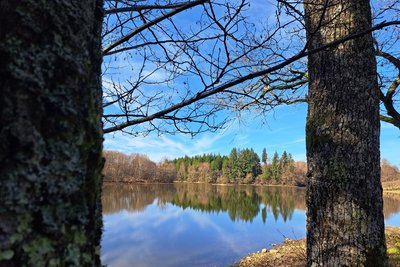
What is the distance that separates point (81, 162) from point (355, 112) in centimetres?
237

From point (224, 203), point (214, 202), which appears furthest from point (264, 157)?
point (224, 203)

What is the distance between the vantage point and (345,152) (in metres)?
2.53

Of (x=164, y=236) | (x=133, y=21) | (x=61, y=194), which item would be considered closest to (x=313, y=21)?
(x=133, y=21)

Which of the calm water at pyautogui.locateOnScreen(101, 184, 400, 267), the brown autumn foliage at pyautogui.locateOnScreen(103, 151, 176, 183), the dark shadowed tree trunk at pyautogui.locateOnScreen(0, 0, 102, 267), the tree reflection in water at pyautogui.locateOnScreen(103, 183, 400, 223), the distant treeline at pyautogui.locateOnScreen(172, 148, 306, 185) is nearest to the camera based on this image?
the dark shadowed tree trunk at pyautogui.locateOnScreen(0, 0, 102, 267)

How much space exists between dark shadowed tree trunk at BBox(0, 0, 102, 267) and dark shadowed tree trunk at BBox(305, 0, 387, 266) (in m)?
2.14

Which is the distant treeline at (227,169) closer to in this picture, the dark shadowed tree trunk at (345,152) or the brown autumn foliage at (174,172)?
the brown autumn foliage at (174,172)

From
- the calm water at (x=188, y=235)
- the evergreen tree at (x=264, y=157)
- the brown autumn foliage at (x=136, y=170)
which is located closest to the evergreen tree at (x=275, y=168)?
the evergreen tree at (x=264, y=157)

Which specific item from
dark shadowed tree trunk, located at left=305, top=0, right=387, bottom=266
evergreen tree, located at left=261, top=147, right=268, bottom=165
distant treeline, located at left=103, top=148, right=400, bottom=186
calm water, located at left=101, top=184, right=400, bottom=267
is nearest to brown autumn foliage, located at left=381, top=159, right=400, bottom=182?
distant treeline, located at left=103, top=148, right=400, bottom=186

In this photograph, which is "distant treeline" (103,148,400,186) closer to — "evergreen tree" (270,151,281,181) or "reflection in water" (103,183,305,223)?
"evergreen tree" (270,151,281,181)

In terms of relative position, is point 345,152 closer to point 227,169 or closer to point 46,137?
point 46,137

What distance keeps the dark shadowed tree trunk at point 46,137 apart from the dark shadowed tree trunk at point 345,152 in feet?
7.01

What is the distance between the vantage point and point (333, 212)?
8.21 ft

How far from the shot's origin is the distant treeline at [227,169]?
77144 millimetres

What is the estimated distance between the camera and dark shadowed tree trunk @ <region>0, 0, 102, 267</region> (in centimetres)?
57
